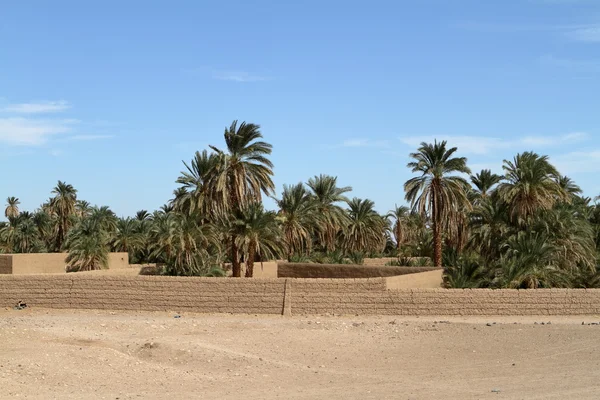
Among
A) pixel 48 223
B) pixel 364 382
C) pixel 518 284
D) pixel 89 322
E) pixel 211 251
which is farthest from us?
pixel 48 223

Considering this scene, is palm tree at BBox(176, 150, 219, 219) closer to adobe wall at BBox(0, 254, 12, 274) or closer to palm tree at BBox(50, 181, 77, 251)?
adobe wall at BBox(0, 254, 12, 274)

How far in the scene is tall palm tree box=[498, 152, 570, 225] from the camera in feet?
124

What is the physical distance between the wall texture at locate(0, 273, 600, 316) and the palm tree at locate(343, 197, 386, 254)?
2966 centimetres

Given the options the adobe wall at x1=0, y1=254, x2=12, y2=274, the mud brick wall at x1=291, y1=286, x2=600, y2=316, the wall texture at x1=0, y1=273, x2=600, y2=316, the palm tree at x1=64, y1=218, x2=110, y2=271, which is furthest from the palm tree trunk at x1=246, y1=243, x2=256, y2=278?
the adobe wall at x1=0, y1=254, x2=12, y2=274

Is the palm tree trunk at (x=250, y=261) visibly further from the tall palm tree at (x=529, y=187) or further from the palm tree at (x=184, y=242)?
the tall palm tree at (x=529, y=187)

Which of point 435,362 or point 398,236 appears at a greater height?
point 398,236

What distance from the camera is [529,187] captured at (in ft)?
A: 124

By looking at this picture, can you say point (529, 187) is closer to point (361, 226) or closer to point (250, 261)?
point (250, 261)

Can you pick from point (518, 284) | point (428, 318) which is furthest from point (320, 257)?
point (428, 318)

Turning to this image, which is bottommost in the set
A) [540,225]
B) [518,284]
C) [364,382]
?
[364,382]

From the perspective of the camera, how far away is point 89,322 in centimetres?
2561

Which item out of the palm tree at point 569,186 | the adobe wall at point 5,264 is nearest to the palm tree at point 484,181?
the palm tree at point 569,186

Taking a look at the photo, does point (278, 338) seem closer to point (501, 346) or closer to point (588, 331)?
point (501, 346)

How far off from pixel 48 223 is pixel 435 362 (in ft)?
189
